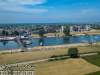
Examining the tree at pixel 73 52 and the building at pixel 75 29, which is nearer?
the tree at pixel 73 52

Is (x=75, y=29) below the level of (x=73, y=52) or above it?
above

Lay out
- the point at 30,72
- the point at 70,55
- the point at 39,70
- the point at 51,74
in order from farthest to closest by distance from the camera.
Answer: the point at 70,55
the point at 39,70
the point at 51,74
the point at 30,72

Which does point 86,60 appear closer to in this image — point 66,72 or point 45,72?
point 66,72

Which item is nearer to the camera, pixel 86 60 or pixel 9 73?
pixel 9 73

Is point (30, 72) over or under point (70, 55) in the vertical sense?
over

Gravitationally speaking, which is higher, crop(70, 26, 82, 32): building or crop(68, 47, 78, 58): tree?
crop(70, 26, 82, 32): building

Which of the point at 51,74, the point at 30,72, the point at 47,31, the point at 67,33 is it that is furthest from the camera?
the point at 47,31

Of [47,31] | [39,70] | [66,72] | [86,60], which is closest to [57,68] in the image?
[66,72]

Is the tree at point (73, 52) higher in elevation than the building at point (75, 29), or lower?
lower

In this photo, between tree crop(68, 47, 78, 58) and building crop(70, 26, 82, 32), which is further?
building crop(70, 26, 82, 32)

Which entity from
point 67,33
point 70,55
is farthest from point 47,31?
point 70,55

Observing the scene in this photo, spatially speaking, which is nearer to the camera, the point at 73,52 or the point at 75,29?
the point at 73,52
